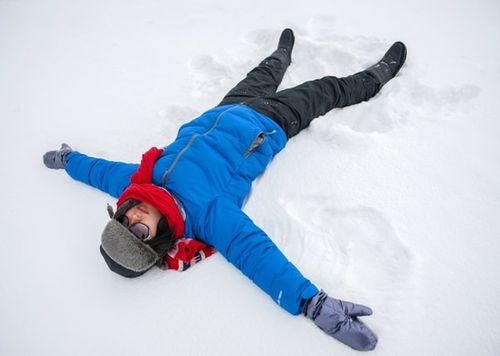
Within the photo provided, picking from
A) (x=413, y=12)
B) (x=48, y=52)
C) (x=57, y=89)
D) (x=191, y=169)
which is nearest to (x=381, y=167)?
(x=191, y=169)

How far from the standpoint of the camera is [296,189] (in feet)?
5.36

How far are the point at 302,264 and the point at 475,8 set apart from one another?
2227mm

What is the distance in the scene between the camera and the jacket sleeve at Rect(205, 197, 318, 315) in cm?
122

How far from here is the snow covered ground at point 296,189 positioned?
49.1 inches

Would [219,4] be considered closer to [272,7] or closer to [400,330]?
[272,7]

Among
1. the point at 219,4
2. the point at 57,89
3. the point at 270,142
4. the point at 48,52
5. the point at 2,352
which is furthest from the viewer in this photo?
the point at 219,4

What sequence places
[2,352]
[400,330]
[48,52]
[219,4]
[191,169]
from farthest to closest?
[219,4], [48,52], [191,169], [2,352], [400,330]

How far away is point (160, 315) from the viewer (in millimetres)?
1332

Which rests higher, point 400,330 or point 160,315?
point 400,330

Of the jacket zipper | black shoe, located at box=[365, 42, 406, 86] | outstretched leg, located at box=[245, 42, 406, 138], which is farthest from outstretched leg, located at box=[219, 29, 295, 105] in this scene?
black shoe, located at box=[365, 42, 406, 86]

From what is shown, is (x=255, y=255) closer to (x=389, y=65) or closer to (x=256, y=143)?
(x=256, y=143)

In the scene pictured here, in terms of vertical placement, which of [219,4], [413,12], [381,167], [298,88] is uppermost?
[413,12]

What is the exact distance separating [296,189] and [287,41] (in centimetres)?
122

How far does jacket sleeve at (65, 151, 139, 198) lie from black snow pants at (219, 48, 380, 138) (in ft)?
2.21
